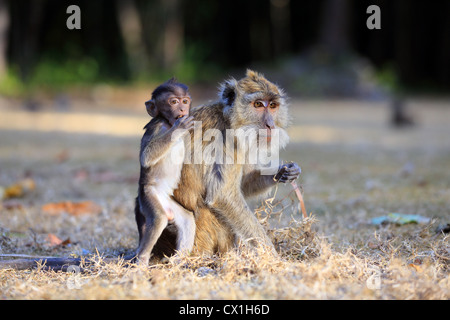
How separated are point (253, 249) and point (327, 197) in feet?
9.36

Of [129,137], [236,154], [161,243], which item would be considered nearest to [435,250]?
[236,154]

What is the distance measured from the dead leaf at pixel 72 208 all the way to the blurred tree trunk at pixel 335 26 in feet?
55.0

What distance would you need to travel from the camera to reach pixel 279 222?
16.9ft

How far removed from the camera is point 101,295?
3.25 m

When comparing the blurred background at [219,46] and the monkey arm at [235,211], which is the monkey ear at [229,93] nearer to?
the monkey arm at [235,211]

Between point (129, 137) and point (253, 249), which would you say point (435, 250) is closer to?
point (253, 249)

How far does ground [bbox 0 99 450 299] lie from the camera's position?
3402 millimetres

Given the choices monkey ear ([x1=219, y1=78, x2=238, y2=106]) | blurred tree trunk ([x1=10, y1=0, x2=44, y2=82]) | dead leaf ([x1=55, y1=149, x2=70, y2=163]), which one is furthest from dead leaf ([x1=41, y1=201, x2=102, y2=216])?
blurred tree trunk ([x1=10, y1=0, x2=44, y2=82])

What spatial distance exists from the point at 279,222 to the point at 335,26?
57.8 ft

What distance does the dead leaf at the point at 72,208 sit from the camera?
19.3 feet

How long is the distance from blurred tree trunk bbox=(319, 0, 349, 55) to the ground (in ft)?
29.3

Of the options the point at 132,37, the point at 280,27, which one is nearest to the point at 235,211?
the point at 132,37

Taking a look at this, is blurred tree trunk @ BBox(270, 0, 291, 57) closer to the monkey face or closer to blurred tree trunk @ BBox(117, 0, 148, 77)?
blurred tree trunk @ BBox(117, 0, 148, 77)

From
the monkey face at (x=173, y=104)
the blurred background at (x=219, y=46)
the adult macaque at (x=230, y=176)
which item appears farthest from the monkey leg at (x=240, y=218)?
the blurred background at (x=219, y=46)
